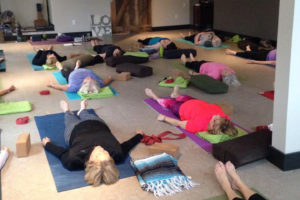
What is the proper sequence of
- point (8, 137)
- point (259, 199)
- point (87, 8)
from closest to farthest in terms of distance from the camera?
point (259, 199)
point (8, 137)
point (87, 8)

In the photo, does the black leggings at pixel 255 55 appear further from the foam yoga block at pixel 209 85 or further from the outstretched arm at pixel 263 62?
the foam yoga block at pixel 209 85

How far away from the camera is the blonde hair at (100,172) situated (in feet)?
8.89

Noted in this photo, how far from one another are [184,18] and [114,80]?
6507 millimetres

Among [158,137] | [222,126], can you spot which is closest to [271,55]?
[222,126]

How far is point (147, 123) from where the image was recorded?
13.3ft

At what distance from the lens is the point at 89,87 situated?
498 centimetres

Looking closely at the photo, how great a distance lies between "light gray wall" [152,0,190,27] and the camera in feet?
37.4

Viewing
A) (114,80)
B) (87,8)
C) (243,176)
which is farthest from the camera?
(87,8)

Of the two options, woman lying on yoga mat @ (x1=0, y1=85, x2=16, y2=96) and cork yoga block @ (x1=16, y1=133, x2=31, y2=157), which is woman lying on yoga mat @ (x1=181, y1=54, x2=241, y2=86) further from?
cork yoga block @ (x1=16, y1=133, x2=31, y2=157)

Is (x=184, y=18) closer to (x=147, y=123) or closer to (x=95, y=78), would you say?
(x=95, y=78)

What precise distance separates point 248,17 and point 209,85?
481 cm

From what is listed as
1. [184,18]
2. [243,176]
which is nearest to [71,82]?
[243,176]

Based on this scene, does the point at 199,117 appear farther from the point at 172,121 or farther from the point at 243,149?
the point at 243,149

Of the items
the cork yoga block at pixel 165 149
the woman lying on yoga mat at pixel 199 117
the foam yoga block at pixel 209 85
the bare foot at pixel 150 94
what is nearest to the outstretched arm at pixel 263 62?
the foam yoga block at pixel 209 85
